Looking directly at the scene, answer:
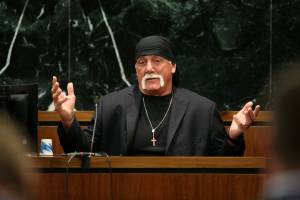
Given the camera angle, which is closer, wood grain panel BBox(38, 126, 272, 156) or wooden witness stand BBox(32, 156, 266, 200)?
wooden witness stand BBox(32, 156, 266, 200)

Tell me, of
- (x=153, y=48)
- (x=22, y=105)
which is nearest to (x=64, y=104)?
(x=22, y=105)

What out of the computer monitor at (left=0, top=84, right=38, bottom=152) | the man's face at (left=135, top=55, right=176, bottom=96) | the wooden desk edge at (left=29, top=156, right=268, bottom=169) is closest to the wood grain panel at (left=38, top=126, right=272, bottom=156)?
the man's face at (left=135, top=55, right=176, bottom=96)

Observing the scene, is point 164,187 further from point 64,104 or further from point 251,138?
point 251,138

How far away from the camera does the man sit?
4.09 m

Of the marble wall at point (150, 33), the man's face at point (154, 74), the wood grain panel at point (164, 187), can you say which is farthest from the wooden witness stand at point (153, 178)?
the marble wall at point (150, 33)

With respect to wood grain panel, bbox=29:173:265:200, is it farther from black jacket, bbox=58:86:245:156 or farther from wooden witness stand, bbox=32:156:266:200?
black jacket, bbox=58:86:245:156

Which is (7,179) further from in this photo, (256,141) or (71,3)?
(71,3)

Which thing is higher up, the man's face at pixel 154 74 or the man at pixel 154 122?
the man's face at pixel 154 74

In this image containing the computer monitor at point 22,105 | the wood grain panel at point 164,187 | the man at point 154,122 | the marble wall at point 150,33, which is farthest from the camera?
the marble wall at point 150,33

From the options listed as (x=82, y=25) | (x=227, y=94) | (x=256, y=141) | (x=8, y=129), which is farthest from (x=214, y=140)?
(x=8, y=129)

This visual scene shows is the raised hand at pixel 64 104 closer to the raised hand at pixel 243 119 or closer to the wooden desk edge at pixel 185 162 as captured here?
the wooden desk edge at pixel 185 162

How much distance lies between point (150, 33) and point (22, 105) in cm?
221

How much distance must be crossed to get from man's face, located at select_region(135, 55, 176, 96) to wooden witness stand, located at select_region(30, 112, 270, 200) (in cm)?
142

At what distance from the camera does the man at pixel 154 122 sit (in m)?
4.09
